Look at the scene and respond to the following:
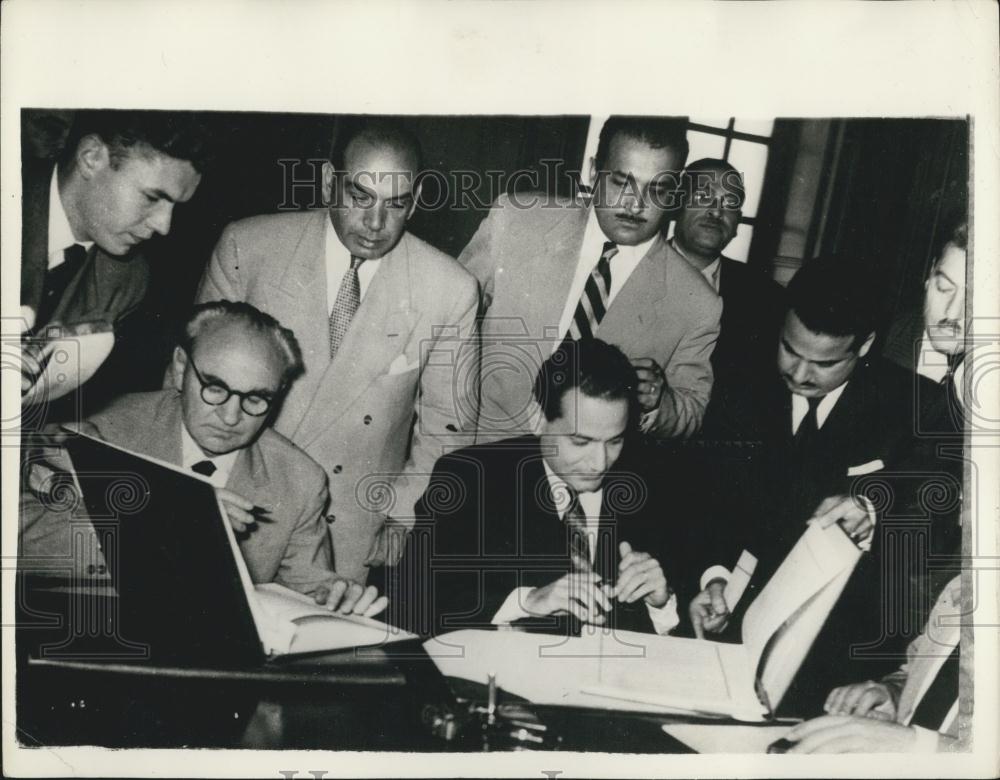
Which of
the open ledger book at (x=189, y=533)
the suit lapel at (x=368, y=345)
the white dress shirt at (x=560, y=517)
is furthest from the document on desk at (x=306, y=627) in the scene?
the suit lapel at (x=368, y=345)

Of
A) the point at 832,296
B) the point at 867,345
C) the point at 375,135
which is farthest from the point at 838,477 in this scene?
the point at 375,135

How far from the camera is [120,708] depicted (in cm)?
288

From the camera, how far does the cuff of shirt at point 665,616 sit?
2928 mm

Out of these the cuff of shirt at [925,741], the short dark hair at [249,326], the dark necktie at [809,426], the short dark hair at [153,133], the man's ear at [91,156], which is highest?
the short dark hair at [153,133]

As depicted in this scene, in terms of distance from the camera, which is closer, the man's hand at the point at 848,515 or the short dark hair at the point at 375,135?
the short dark hair at the point at 375,135

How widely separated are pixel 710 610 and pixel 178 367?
163 cm

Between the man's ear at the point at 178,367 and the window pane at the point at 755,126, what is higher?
the window pane at the point at 755,126

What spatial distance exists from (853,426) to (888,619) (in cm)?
55

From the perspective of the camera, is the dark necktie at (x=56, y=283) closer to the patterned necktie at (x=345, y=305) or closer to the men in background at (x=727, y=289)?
the patterned necktie at (x=345, y=305)

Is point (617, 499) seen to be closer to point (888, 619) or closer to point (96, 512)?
point (888, 619)

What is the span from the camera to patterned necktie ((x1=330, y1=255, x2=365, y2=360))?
288 cm

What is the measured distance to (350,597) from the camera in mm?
2898

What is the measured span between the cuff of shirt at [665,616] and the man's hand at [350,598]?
0.75 m

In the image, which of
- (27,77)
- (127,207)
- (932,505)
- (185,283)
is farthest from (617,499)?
(27,77)
